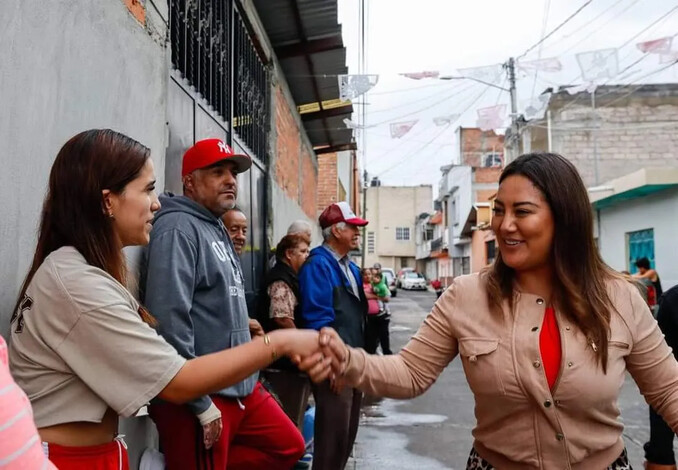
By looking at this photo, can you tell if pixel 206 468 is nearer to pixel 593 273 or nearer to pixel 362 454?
pixel 593 273

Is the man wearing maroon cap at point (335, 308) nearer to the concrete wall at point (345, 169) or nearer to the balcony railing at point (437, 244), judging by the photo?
the concrete wall at point (345, 169)

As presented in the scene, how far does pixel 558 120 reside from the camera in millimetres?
20875

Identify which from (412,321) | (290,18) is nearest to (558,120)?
(412,321)

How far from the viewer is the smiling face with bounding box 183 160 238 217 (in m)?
2.96

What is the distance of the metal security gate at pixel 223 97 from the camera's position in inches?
147

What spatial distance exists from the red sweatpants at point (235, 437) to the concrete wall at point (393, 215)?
62.3 m

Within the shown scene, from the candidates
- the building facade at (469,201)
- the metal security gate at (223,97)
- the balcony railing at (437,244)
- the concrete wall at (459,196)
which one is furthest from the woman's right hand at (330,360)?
the balcony railing at (437,244)

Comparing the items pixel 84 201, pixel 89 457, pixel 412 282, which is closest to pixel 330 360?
pixel 89 457

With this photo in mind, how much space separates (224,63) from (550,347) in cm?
398

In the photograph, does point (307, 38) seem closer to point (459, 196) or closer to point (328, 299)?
point (328, 299)

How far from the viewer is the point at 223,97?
5.11 meters

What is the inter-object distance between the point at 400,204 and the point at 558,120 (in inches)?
1870

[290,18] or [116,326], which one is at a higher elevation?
[290,18]

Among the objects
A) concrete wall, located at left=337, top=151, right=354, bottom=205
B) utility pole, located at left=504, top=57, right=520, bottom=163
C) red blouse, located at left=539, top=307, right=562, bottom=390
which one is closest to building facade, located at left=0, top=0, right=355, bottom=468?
red blouse, located at left=539, top=307, right=562, bottom=390
